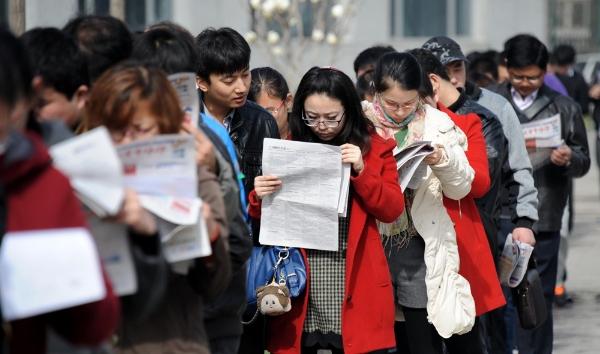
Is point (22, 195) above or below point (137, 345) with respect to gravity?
above

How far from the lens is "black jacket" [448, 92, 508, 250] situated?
6.57 metres

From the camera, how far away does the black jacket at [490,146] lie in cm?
657

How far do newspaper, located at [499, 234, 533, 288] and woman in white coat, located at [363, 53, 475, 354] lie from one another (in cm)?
80

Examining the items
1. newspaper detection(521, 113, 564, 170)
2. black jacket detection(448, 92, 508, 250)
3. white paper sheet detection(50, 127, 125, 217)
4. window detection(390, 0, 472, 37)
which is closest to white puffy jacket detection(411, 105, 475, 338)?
black jacket detection(448, 92, 508, 250)

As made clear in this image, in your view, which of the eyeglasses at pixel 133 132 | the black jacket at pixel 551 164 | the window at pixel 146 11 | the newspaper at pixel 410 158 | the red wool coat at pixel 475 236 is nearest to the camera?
the eyeglasses at pixel 133 132

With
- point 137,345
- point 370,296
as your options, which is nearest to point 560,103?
point 370,296

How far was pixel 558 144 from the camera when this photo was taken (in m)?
7.82

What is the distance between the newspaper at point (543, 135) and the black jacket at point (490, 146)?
1.14 metres

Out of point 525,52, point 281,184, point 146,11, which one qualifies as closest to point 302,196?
point 281,184

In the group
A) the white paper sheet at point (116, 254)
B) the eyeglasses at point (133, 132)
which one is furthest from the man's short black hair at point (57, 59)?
the white paper sheet at point (116, 254)

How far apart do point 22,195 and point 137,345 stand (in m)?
0.94

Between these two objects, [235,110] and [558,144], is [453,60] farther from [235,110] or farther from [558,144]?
[235,110]

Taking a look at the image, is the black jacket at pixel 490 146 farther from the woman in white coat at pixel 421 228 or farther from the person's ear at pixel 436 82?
the woman in white coat at pixel 421 228

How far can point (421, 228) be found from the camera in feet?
19.2
